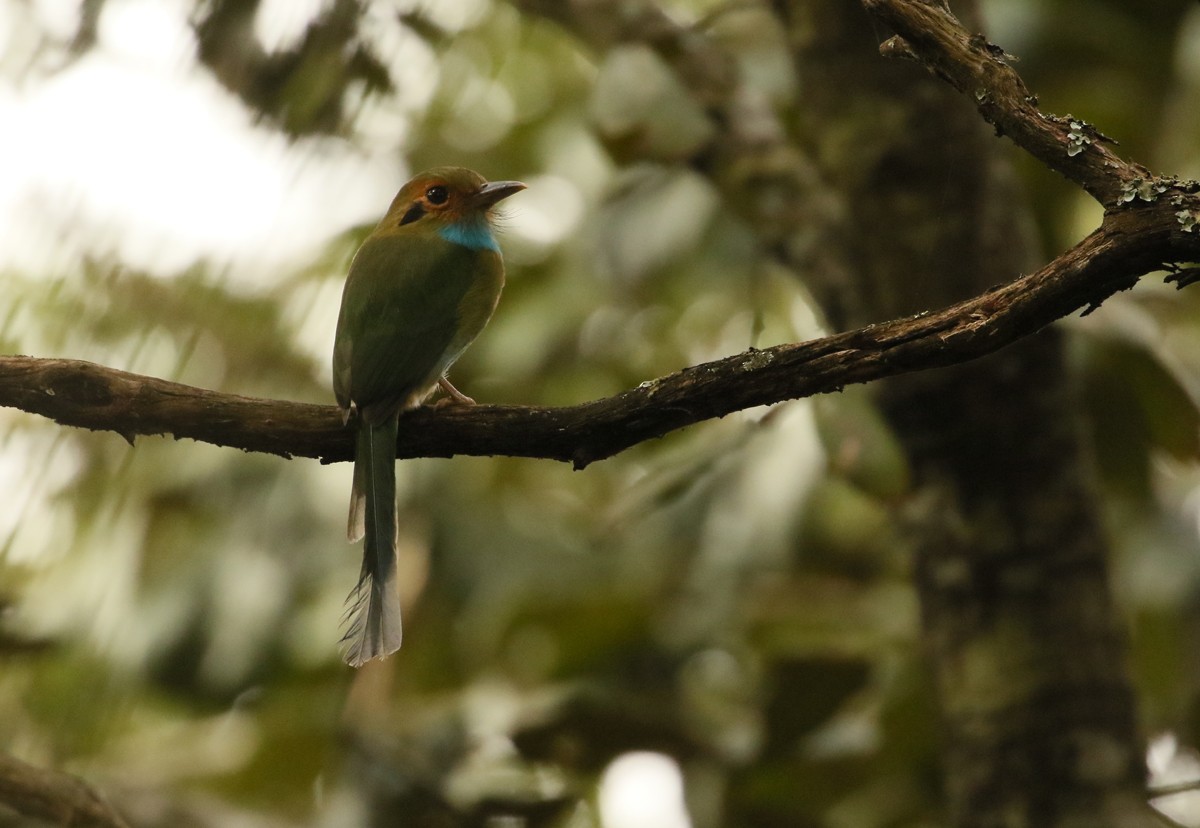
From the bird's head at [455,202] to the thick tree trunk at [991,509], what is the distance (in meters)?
1.13

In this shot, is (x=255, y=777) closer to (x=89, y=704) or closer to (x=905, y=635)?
(x=905, y=635)

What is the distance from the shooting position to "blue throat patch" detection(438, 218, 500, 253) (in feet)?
11.3

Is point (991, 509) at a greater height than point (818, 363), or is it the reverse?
point (991, 509)

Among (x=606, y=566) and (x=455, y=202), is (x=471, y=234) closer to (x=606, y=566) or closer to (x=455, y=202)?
(x=455, y=202)

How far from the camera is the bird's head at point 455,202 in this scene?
139 inches

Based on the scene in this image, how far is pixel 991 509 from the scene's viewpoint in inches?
143

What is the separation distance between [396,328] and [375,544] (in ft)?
2.05

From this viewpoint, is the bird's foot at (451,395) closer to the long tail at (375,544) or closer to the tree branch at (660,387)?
the long tail at (375,544)

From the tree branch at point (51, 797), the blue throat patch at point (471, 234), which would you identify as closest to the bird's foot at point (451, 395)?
the blue throat patch at point (471, 234)

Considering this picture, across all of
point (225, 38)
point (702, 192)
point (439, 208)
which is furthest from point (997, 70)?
point (702, 192)

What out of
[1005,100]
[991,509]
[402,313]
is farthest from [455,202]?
[1005,100]

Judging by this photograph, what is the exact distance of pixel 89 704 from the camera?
1.67 meters

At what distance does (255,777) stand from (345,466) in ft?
3.88

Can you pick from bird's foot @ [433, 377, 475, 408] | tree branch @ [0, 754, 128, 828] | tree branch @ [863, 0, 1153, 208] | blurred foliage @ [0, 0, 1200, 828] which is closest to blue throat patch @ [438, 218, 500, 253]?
blurred foliage @ [0, 0, 1200, 828]
